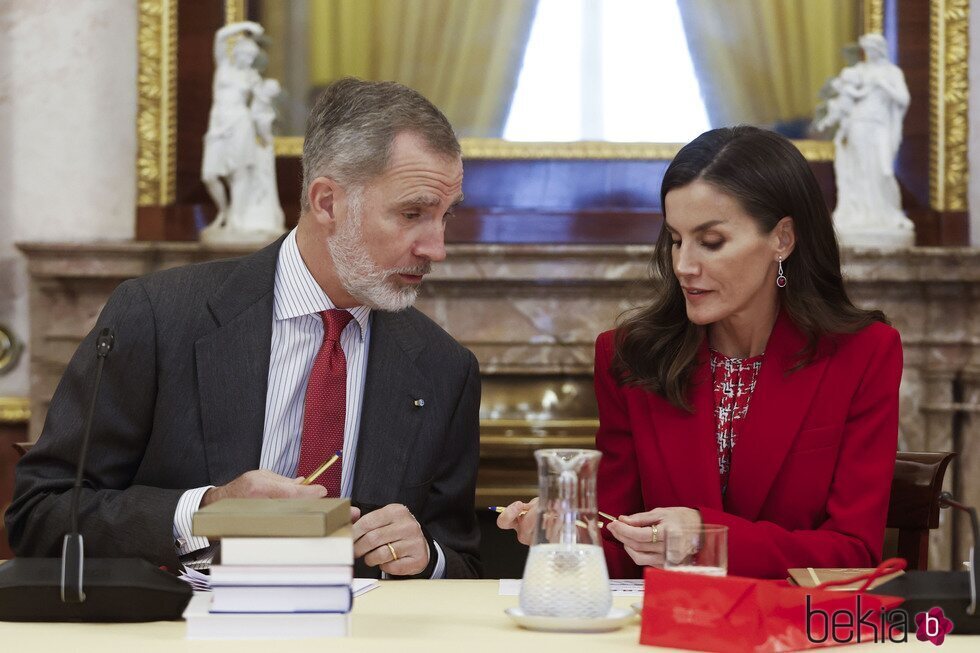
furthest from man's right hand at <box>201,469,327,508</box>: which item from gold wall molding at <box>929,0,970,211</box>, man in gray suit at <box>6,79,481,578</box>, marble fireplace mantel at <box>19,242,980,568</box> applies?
gold wall molding at <box>929,0,970,211</box>

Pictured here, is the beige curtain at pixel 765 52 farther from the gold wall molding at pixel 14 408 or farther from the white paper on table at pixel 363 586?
the white paper on table at pixel 363 586

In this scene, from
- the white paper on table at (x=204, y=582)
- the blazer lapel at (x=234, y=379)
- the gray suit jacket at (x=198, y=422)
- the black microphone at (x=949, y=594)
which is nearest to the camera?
the black microphone at (x=949, y=594)

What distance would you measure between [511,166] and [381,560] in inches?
121

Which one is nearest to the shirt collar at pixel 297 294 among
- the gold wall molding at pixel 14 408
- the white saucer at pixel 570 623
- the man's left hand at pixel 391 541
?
the man's left hand at pixel 391 541

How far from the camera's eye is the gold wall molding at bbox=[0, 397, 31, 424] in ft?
16.9

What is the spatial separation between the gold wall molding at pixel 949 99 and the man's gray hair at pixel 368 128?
308cm

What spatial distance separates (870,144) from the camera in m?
4.71

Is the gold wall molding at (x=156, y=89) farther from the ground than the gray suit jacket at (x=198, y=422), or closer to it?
farther from the ground

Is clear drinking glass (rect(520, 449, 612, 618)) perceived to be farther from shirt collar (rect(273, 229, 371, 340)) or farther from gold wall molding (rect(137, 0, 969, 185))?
gold wall molding (rect(137, 0, 969, 185))

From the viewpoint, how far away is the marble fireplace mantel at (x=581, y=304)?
4.71 meters

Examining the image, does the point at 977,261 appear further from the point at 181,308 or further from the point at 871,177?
the point at 181,308

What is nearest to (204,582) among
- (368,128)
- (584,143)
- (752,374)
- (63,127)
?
(368,128)

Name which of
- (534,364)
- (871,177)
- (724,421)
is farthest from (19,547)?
(871,177)
